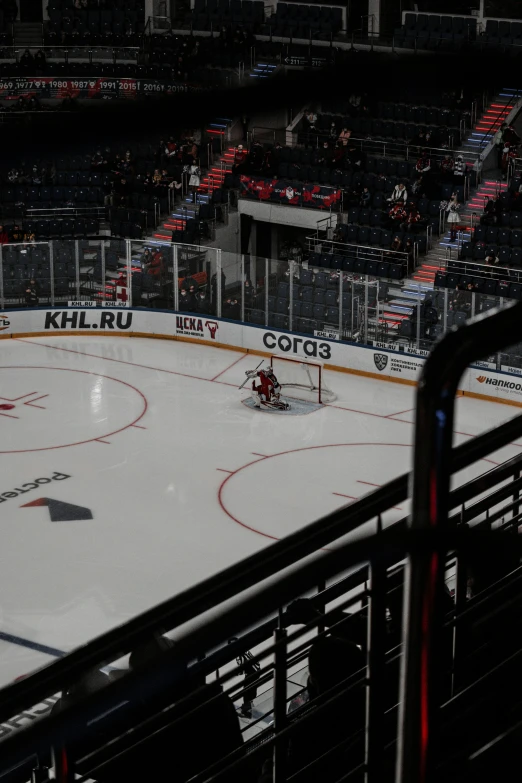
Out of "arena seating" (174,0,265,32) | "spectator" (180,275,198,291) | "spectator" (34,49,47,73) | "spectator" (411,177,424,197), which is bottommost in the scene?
"spectator" (180,275,198,291)

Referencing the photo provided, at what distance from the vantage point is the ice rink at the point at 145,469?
53.4 feet

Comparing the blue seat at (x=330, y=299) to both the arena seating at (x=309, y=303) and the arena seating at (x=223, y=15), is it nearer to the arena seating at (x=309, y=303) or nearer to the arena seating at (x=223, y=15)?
the arena seating at (x=309, y=303)

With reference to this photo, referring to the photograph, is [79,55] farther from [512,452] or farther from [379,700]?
[379,700]

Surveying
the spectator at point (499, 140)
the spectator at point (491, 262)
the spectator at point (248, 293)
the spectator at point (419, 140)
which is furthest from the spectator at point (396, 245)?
the spectator at point (499, 140)

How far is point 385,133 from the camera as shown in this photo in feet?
116

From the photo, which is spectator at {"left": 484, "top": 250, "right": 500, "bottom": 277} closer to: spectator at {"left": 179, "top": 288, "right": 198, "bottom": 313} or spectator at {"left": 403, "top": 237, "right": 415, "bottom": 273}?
spectator at {"left": 403, "top": 237, "right": 415, "bottom": 273}

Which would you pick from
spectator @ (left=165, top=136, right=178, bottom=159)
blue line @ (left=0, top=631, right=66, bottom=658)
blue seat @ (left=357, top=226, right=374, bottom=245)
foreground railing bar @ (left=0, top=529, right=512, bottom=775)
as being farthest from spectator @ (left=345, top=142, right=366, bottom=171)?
foreground railing bar @ (left=0, top=529, right=512, bottom=775)

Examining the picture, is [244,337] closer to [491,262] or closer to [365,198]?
[491,262]

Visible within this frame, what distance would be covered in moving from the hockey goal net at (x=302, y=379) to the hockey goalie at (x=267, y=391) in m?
0.80

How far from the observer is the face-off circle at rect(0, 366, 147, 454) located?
73.6 ft

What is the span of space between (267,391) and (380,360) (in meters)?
3.35

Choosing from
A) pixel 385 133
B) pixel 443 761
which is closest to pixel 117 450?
pixel 385 133

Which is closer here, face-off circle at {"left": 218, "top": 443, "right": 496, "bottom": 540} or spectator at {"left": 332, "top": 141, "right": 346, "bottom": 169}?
face-off circle at {"left": 218, "top": 443, "right": 496, "bottom": 540}

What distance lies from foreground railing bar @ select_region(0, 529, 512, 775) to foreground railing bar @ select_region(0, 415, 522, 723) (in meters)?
0.27
